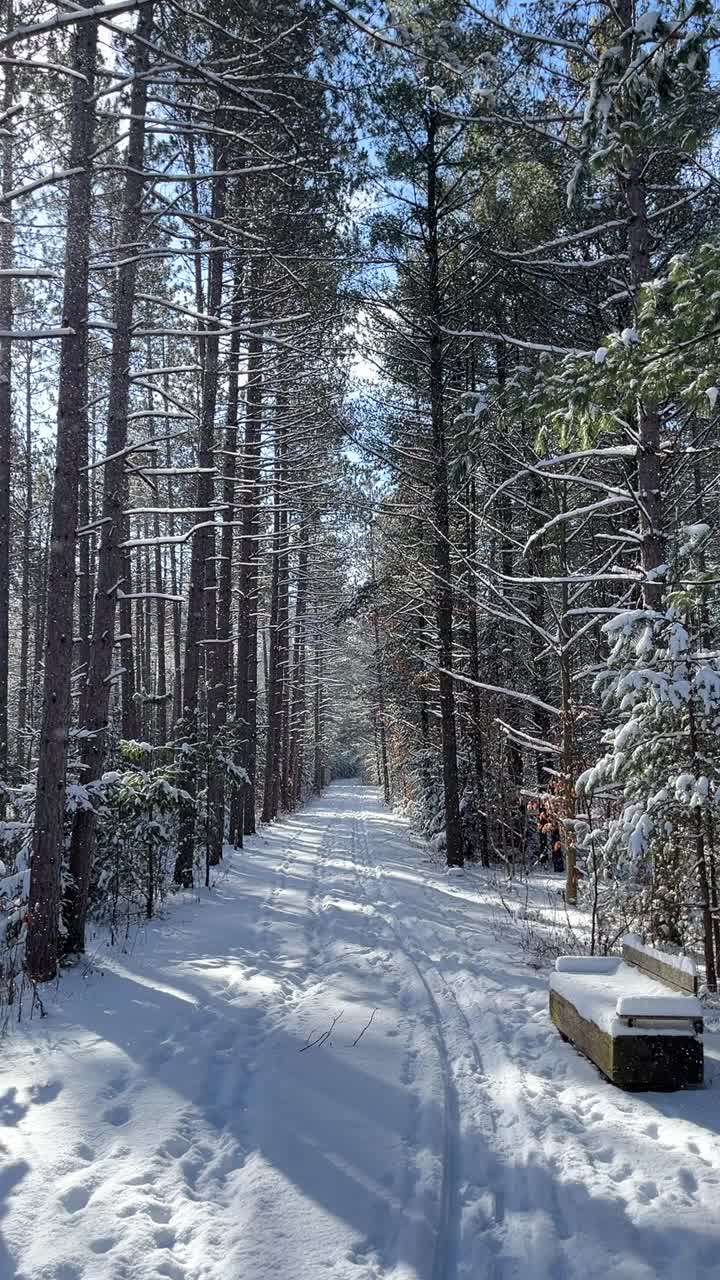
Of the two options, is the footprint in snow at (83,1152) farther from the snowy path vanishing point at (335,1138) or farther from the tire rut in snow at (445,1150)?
the tire rut in snow at (445,1150)

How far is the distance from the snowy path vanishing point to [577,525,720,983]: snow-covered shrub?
1355mm

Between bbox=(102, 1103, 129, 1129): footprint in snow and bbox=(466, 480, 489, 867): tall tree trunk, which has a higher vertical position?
bbox=(466, 480, 489, 867): tall tree trunk

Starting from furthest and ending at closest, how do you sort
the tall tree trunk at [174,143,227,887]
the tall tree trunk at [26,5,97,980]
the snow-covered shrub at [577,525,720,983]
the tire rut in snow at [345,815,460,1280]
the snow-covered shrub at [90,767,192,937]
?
the tall tree trunk at [174,143,227,887] < the snow-covered shrub at [90,767,192,937] < the tall tree trunk at [26,5,97,980] < the snow-covered shrub at [577,525,720,983] < the tire rut in snow at [345,815,460,1280]

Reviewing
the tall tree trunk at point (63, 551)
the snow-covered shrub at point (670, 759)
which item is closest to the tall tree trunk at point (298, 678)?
the tall tree trunk at point (63, 551)

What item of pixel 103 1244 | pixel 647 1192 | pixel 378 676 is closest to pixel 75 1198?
pixel 103 1244

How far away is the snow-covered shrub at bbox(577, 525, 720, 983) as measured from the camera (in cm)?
577

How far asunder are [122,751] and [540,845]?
1067 centimetres

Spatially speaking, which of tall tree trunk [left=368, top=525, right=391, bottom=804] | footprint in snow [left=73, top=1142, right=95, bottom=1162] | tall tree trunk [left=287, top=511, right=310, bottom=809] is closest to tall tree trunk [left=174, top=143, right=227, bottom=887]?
tall tree trunk [left=368, top=525, right=391, bottom=804]

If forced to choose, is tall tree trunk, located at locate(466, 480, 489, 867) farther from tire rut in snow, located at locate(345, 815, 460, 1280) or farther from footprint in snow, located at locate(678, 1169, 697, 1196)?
footprint in snow, located at locate(678, 1169, 697, 1196)

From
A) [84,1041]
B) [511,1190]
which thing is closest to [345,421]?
[84,1041]

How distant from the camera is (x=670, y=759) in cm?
630

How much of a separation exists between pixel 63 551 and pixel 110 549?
134cm

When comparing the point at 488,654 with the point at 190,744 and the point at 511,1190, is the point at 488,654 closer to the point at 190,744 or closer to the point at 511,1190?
the point at 190,744

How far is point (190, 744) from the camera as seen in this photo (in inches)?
469
